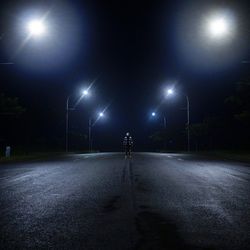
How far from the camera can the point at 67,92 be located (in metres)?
81.1

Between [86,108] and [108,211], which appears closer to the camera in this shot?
[108,211]

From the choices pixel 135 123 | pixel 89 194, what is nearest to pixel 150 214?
pixel 89 194

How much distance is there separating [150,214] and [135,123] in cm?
16312

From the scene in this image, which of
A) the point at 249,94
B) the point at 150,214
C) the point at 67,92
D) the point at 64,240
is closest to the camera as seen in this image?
the point at 64,240

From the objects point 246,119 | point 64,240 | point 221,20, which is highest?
point 221,20

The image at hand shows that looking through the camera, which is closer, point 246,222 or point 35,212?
point 246,222

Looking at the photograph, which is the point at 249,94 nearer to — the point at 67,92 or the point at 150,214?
the point at 150,214

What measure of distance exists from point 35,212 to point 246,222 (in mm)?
3902

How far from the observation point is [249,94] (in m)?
43.3

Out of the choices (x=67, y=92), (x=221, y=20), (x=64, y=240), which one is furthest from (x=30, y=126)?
(x=64, y=240)

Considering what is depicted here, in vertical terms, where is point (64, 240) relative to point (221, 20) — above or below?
below

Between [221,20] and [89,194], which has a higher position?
[221,20]

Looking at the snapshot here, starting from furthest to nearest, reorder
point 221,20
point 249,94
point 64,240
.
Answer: point 249,94, point 221,20, point 64,240

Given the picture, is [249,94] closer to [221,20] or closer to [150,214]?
[221,20]
